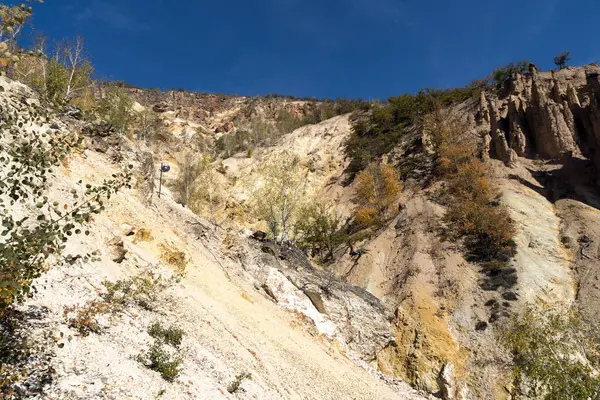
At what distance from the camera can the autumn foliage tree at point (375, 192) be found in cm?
3644

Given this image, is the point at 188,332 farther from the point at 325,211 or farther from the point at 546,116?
the point at 546,116

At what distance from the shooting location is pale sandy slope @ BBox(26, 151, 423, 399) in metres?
7.07

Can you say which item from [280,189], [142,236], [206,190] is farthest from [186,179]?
[142,236]

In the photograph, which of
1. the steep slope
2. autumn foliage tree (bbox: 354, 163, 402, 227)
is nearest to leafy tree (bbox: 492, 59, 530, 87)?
autumn foliage tree (bbox: 354, 163, 402, 227)

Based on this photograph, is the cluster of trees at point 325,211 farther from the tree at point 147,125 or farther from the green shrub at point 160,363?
the green shrub at point 160,363

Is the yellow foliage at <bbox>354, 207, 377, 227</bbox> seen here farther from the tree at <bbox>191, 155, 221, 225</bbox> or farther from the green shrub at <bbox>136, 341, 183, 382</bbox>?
the green shrub at <bbox>136, 341, 183, 382</bbox>

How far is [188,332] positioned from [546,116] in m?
38.0

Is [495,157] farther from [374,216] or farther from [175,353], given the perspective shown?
[175,353]

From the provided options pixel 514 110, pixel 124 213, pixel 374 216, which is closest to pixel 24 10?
pixel 124 213

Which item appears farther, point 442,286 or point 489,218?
point 489,218

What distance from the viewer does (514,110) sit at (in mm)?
39062

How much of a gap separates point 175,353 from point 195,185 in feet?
116

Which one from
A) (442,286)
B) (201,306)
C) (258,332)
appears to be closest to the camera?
(201,306)

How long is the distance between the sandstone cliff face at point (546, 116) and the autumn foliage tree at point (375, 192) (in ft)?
33.9
